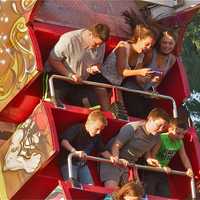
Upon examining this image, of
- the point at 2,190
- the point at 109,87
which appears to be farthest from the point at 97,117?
the point at 2,190

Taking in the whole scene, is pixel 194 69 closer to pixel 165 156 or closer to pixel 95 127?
pixel 165 156

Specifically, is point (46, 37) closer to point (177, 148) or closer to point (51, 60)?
point (51, 60)

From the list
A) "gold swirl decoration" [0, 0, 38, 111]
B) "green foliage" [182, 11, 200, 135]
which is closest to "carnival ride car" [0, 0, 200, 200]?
"gold swirl decoration" [0, 0, 38, 111]

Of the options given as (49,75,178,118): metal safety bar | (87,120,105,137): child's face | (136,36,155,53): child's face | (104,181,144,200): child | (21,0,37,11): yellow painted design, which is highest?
(21,0,37,11): yellow painted design

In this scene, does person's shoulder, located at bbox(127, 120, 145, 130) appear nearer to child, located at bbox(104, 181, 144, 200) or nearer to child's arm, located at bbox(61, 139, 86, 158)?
child's arm, located at bbox(61, 139, 86, 158)

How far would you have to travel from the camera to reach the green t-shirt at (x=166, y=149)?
Answer: 743cm

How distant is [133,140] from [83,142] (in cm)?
41

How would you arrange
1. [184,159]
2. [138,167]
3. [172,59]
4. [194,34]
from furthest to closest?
[194,34]
[172,59]
[184,159]
[138,167]

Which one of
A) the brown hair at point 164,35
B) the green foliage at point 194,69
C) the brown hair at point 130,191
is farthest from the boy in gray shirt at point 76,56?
the green foliage at point 194,69

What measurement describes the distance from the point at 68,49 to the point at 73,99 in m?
0.46

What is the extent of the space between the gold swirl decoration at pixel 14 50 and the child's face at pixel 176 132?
1.16 meters

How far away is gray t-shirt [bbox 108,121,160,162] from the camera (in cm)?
726

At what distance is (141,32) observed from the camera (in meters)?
7.54

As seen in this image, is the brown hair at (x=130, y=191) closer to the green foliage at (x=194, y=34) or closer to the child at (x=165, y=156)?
the child at (x=165, y=156)
